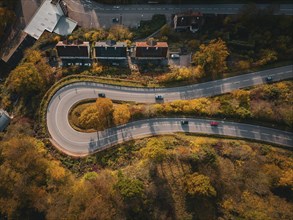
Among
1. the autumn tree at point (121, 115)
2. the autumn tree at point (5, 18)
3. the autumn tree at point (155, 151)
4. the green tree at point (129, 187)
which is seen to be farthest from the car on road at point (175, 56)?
the autumn tree at point (5, 18)

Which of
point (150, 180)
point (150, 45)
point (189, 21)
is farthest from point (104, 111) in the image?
point (189, 21)

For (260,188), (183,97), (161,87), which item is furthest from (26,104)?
(260,188)

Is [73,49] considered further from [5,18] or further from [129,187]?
[129,187]

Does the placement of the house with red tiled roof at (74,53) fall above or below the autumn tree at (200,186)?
above

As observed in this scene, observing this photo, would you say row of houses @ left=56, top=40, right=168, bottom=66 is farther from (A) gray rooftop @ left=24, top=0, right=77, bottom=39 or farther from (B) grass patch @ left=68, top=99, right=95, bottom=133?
(B) grass patch @ left=68, top=99, right=95, bottom=133

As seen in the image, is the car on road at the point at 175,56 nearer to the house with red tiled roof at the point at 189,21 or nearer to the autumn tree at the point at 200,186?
the house with red tiled roof at the point at 189,21
